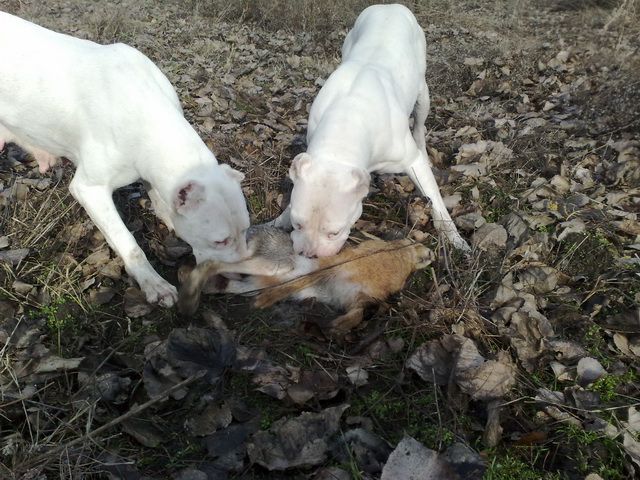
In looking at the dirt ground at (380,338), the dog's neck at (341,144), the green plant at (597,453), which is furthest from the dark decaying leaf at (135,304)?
the green plant at (597,453)

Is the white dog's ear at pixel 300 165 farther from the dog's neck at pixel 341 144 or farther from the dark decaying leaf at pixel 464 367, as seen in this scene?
the dark decaying leaf at pixel 464 367

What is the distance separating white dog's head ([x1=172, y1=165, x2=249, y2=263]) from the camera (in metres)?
3.32

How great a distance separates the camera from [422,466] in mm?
2180

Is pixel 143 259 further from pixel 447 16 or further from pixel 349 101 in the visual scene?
pixel 447 16

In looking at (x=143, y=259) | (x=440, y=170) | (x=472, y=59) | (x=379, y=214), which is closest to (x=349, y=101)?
(x=379, y=214)

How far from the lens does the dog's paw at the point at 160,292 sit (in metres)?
3.56

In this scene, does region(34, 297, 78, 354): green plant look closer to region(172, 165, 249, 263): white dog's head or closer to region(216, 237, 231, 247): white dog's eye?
→ region(172, 165, 249, 263): white dog's head

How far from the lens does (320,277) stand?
3342mm

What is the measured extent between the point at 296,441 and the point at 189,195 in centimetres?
162

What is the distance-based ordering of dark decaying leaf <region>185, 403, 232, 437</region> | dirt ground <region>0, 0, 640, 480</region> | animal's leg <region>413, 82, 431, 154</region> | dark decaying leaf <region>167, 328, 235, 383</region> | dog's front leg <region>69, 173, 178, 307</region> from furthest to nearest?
animal's leg <region>413, 82, 431, 154</region>
dog's front leg <region>69, 173, 178, 307</region>
dark decaying leaf <region>167, 328, 235, 383</region>
dark decaying leaf <region>185, 403, 232, 437</region>
dirt ground <region>0, 0, 640, 480</region>

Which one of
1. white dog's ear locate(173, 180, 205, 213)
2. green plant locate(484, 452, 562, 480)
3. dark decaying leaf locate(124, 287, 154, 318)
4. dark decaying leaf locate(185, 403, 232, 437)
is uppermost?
white dog's ear locate(173, 180, 205, 213)

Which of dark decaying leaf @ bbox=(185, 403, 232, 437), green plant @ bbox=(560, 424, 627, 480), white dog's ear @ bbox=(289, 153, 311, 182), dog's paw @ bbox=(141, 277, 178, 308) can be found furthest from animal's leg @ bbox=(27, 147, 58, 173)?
green plant @ bbox=(560, 424, 627, 480)

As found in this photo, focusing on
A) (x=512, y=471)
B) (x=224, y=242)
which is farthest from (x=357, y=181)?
(x=512, y=471)

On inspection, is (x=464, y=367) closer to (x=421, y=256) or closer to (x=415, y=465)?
(x=415, y=465)
